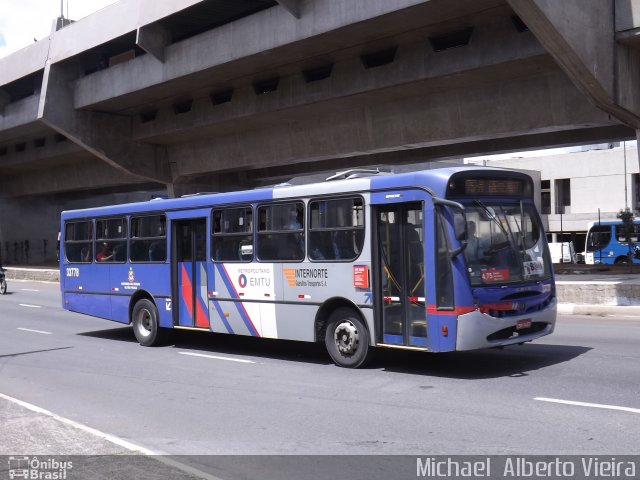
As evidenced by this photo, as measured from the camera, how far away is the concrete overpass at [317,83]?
1847cm

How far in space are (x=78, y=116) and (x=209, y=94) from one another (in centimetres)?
736

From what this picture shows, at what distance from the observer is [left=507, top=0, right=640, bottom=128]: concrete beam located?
1619cm

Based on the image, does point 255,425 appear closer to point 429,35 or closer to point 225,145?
point 429,35

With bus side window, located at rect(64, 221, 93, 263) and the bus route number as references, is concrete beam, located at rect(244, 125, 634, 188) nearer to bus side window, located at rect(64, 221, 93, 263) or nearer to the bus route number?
bus side window, located at rect(64, 221, 93, 263)

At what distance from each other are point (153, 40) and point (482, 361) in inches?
772

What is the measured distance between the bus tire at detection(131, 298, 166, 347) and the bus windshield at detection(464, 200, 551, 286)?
274 inches

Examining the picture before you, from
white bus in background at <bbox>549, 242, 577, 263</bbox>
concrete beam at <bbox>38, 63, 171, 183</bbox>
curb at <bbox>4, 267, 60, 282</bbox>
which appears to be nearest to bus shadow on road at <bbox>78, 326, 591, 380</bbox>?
concrete beam at <bbox>38, 63, 171, 183</bbox>

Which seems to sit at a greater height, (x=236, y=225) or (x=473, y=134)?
(x=473, y=134)

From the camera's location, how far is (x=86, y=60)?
33.1m

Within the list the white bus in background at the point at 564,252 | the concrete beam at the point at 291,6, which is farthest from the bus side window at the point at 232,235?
the white bus in background at the point at 564,252

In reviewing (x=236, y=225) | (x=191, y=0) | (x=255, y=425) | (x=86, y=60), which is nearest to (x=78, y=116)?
(x=86, y=60)

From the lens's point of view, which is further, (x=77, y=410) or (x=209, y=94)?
(x=209, y=94)

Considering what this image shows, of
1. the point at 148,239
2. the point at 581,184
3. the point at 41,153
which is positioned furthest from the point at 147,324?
the point at 581,184

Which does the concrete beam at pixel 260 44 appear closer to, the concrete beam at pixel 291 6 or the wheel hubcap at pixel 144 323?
the concrete beam at pixel 291 6
